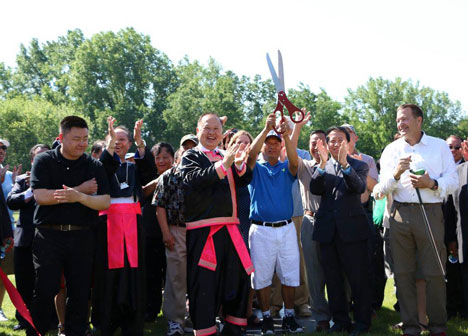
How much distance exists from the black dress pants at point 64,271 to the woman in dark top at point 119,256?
0.35m

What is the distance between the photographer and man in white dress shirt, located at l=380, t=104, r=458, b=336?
19.9 ft

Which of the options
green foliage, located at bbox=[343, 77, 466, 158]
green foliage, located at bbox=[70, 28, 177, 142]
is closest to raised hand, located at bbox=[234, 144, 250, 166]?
green foliage, located at bbox=[70, 28, 177, 142]

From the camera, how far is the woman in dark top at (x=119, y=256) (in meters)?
6.04

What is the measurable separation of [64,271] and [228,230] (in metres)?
1.75

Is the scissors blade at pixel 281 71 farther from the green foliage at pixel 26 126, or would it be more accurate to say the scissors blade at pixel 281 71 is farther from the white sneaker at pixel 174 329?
the green foliage at pixel 26 126

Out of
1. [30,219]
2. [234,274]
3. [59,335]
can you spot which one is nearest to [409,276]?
[234,274]

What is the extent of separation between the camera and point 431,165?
20.3 feet

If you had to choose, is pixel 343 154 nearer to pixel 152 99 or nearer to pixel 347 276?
pixel 347 276

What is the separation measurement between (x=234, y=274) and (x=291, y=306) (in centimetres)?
148

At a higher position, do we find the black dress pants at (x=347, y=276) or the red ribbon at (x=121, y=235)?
the red ribbon at (x=121, y=235)

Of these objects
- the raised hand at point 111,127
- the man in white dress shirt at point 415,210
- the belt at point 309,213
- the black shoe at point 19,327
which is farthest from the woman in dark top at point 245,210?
the black shoe at point 19,327

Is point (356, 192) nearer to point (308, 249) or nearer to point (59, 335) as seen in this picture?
point (308, 249)

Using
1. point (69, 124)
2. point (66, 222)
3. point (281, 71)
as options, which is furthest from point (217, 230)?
point (281, 71)

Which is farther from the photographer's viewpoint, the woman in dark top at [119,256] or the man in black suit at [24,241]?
the man in black suit at [24,241]
